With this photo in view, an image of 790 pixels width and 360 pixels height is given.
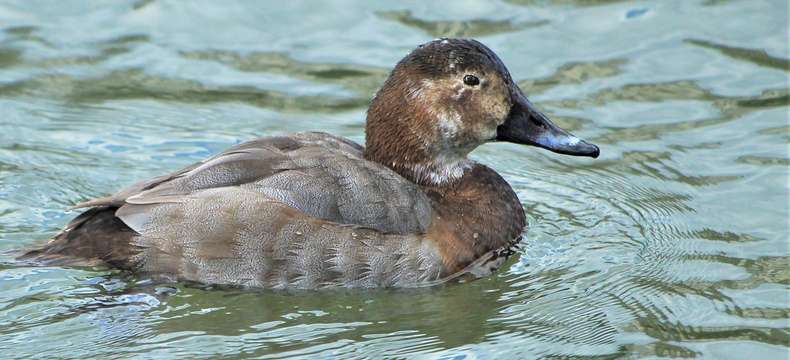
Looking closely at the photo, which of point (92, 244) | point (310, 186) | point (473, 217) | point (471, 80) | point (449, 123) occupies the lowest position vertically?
point (473, 217)

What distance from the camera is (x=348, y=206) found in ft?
21.5

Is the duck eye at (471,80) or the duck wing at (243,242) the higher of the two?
the duck eye at (471,80)

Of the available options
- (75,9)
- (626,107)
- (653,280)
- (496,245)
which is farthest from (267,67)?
(653,280)

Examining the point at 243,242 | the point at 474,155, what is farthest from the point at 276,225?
the point at 474,155

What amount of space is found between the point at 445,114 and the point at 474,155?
166 cm

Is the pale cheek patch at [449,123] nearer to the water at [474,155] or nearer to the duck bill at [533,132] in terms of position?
the duck bill at [533,132]

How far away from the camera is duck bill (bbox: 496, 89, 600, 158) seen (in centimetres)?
722

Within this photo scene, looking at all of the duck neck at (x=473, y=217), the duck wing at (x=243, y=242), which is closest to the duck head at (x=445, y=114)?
the duck neck at (x=473, y=217)

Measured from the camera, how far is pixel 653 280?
686 centimetres

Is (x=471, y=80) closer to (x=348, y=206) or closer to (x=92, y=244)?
(x=348, y=206)

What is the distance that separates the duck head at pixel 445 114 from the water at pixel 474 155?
0.62 meters

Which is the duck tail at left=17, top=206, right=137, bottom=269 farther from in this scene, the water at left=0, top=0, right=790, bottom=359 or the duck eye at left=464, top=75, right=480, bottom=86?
the duck eye at left=464, top=75, right=480, bottom=86

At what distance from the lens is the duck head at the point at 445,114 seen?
23.1ft

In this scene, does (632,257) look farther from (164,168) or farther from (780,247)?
(164,168)
